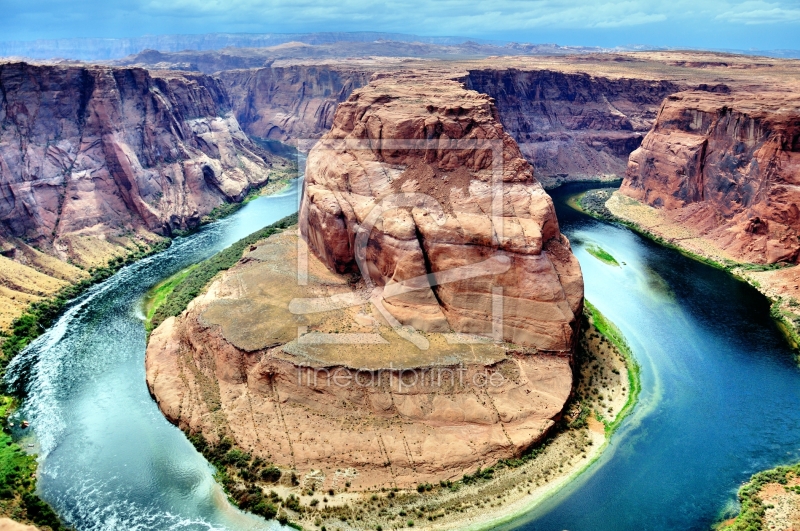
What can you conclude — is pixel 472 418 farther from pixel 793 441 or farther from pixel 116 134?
pixel 116 134

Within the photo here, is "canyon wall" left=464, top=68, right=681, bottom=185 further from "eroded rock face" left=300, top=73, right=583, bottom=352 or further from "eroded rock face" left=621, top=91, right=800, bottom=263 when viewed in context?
"eroded rock face" left=300, top=73, right=583, bottom=352

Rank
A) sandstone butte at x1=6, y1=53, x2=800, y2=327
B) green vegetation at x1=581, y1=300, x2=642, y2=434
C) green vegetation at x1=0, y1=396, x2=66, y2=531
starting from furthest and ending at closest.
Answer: sandstone butte at x1=6, y1=53, x2=800, y2=327 < green vegetation at x1=581, y1=300, x2=642, y2=434 < green vegetation at x1=0, y1=396, x2=66, y2=531

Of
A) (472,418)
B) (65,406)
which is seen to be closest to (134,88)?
(65,406)

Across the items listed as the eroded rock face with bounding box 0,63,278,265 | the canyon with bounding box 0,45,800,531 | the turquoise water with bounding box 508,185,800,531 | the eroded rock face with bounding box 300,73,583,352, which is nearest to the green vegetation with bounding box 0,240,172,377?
the canyon with bounding box 0,45,800,531

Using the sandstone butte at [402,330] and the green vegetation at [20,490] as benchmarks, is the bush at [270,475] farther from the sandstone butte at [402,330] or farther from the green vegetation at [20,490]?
the green vegetation at [20,490]

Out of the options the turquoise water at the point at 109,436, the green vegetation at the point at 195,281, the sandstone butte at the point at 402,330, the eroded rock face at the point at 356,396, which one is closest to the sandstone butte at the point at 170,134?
the turquoise water at the point at 109,436
